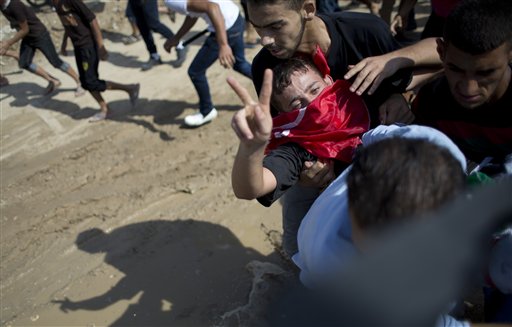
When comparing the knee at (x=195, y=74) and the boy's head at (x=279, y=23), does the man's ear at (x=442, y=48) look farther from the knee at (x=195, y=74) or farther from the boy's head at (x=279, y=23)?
the knee at (x=195, y=74)

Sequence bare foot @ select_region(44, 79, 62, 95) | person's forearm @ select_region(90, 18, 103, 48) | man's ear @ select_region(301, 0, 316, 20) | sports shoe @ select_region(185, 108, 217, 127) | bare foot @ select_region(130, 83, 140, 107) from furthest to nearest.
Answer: bare foot @ select_region(44, 79, 62, 95) → bare foot @ select_region(130, 83, 140, 107) → person's forearm @ select_region(90, 18, 103, 48) → sports shoe @ select_region(185, 108, 217, 127) → man's ear @ select_region(301, 0, 316, 20)

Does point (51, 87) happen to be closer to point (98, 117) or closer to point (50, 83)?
point (50, 83)

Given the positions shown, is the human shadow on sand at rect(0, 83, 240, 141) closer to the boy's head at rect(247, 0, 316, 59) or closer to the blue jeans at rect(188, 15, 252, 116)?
the blue jeans at rect(188, 15, 252, 116)

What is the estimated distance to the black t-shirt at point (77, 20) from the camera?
4.73 meters

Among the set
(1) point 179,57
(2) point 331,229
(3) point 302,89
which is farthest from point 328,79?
(1) point 179,57

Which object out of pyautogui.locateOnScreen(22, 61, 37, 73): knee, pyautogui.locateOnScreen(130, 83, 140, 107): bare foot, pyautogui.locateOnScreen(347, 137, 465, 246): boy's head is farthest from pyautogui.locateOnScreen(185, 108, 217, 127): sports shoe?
pyautogui.locateOnScreen(347, 137, 465, 246): boy's head

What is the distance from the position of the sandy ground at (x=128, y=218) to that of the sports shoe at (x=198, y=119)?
0.08 meters

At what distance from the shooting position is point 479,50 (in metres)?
1.60

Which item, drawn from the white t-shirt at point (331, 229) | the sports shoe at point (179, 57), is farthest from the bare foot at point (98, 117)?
the white t-shirt at point (331, 229)

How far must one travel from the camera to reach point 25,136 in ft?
16.8

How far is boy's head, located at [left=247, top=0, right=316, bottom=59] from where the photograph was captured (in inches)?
77.3

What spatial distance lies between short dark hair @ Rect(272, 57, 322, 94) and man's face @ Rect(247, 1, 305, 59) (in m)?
0.05

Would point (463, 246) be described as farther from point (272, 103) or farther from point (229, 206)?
point (229, 206)

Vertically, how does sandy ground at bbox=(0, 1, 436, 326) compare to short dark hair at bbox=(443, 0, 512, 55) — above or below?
below
